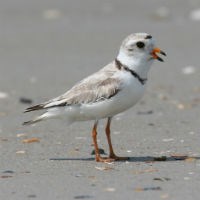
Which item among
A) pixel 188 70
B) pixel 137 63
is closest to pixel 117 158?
pixel 137 63

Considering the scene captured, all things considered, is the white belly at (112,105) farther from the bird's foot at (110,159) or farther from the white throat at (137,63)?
the bird's foot at (110,159)

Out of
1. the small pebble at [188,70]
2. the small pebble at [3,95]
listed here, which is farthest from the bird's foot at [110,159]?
the small pebble at [188,70]

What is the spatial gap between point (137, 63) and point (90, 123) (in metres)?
2.33

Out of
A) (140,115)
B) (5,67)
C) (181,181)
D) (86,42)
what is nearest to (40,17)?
(86,42)

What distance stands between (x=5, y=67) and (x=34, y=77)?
828 millimetres

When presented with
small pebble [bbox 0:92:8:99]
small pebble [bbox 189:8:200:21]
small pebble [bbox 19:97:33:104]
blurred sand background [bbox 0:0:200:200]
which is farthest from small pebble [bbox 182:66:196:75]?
small pebble [bbox 189:8:200:21]

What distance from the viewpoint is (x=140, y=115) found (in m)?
9.26

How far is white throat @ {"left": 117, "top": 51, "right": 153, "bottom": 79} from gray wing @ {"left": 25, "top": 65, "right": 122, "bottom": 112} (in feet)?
0.56

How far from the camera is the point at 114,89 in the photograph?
22.0 feet

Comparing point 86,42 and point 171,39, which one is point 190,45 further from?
point 86,42

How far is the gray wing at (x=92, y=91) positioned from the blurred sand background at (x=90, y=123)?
295mm

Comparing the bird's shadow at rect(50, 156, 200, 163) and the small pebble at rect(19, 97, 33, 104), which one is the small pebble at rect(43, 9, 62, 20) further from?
the bird's shadow at rect(50, 156, 200, 163)

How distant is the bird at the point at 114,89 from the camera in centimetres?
671

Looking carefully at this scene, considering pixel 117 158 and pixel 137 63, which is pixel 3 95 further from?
pixel 137 63
